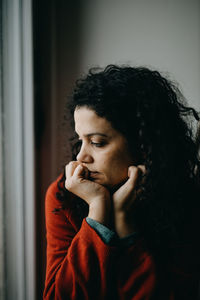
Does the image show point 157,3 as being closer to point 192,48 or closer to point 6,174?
point 192,48

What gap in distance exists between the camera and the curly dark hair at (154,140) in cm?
77

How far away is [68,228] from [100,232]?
16cm

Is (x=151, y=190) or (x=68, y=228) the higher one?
(x=151, y=190)

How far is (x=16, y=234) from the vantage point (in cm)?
110

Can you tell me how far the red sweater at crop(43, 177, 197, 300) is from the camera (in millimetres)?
710

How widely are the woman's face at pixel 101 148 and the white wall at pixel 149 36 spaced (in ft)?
1.52

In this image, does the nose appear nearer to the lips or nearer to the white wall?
the lips

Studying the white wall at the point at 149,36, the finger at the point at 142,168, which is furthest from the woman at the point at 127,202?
the white wall at the point at 149,36

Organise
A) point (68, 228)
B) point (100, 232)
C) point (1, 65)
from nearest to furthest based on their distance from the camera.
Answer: point (100, 232), point (68, 228), point (1, 65)

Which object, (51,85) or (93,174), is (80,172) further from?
(51,85)

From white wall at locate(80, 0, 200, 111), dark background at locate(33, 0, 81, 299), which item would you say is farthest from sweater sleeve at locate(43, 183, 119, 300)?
white wall at locate(80, 0, 200, 111)

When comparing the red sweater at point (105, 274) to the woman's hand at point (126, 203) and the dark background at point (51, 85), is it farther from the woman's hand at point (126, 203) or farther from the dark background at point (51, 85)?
the dark background at point (51, 85)

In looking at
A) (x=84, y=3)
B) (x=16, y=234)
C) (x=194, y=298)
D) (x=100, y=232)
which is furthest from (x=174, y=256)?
(x=84, y=3)

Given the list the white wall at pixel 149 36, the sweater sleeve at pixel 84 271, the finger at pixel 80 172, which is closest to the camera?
the sweater sleeve at pixel 84 271
